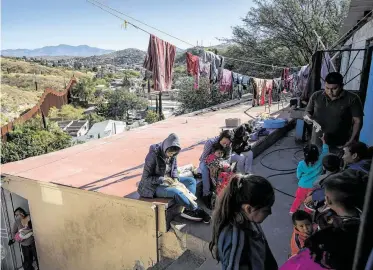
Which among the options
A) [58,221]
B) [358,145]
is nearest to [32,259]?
[58,221]

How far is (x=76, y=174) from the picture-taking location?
5.23m

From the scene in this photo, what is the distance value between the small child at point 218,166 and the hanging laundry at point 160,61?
9.23ft

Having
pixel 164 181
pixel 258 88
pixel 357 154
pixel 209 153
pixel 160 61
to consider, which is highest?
pixel 160 61

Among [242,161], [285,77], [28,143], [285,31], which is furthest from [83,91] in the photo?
[242,161]

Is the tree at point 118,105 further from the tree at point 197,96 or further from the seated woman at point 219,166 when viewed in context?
the seated woman at point 219,166

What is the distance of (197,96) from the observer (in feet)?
74.7

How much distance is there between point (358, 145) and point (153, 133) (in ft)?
20.8

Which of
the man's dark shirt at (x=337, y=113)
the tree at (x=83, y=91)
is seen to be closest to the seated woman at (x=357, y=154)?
the man's dark shirt at (x=337, y=113)

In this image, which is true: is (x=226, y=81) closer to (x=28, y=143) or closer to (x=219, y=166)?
(x=219, y=166)

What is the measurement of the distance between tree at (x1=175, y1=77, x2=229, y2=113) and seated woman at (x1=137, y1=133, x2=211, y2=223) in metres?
17.4

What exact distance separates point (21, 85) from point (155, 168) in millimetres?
57838

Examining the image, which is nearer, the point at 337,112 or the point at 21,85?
the point at 337,112

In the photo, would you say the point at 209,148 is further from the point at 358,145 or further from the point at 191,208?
the point at 358,145

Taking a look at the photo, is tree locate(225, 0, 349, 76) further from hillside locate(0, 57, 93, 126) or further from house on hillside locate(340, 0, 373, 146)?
hillside locate(0, 57, 93, 126)
